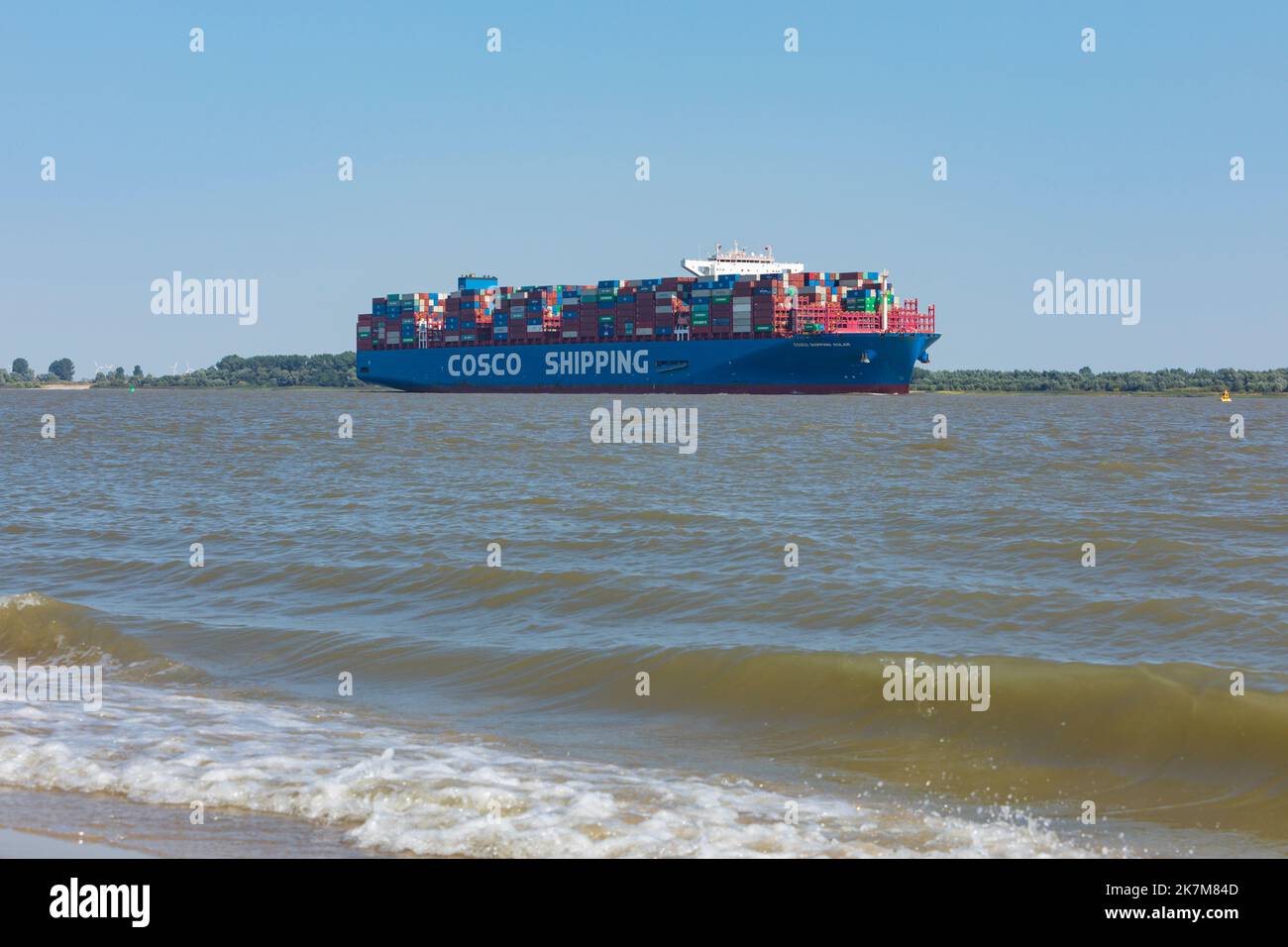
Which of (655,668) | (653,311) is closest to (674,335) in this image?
(653,311)

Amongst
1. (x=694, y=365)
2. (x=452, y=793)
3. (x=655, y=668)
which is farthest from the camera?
(x=694, y=365)

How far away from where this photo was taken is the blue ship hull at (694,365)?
87312mm

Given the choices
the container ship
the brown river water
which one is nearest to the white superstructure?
the container ship

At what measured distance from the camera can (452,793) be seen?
22.3 ft

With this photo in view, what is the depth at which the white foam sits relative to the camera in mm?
6137

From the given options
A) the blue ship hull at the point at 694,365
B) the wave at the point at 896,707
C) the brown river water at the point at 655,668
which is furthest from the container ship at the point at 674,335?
the wave at the point at 896,707

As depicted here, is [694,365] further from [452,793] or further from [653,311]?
[452,793]

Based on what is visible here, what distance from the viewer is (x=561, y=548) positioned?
16.1 metres

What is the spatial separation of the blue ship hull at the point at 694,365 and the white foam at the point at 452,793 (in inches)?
3169

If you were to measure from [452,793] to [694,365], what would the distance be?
281 ft

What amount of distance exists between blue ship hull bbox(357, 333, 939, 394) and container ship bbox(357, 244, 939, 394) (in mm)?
93

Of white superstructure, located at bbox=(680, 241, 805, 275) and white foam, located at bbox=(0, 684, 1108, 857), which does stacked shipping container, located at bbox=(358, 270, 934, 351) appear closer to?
white superstructure, located at bbox=(680, 241, 805, 275)

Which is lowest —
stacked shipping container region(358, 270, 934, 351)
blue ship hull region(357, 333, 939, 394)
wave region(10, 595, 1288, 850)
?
wave region(10, 595, 1288, 850)
